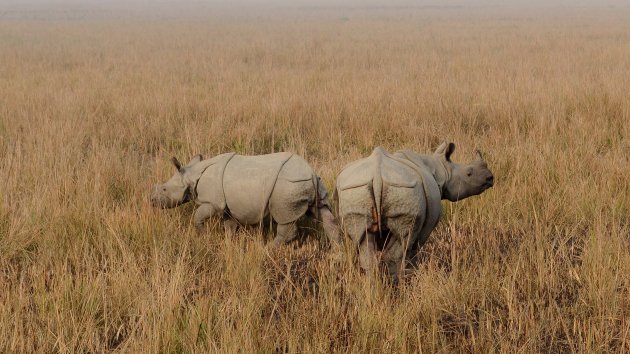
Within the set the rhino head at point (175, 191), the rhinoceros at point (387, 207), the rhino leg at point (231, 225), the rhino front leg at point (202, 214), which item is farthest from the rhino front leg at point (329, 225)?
the rhino head at point (175, 191)

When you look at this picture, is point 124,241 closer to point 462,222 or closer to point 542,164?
point 462,222

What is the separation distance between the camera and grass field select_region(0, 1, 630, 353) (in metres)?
2.57

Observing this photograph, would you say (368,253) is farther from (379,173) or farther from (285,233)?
(285,233)

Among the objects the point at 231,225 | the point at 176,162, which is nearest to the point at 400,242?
the point at 231,225

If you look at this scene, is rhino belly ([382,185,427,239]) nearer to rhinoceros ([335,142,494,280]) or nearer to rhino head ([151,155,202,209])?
rhinoceros ([335,142,494,280])

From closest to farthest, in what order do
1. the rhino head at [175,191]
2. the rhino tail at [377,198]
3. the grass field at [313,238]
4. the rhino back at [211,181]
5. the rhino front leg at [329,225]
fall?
the grass field at [313,238] → the rhino tail at [377,198] → the rhino front leg at [329,225] → the rhino back at [211,181] → the rhino head at [175,191]

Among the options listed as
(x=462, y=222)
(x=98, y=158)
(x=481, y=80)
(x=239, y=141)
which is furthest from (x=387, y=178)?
(x=481, y=80)

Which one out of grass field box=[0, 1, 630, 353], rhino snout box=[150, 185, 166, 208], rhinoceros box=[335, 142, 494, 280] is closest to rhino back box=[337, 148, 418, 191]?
rhinoceros box=[335, 142, 494, 280]

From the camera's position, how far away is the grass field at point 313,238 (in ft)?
8.44

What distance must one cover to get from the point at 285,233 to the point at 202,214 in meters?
0.56

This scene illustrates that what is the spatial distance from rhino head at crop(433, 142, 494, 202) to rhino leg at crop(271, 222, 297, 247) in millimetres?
937

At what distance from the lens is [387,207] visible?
2.88m

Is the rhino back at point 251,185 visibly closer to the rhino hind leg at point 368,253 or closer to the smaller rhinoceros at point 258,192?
the smaller rhinoceros at point 258,192

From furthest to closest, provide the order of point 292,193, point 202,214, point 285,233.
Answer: point 202,214 → point 285,233 → point 292,193
